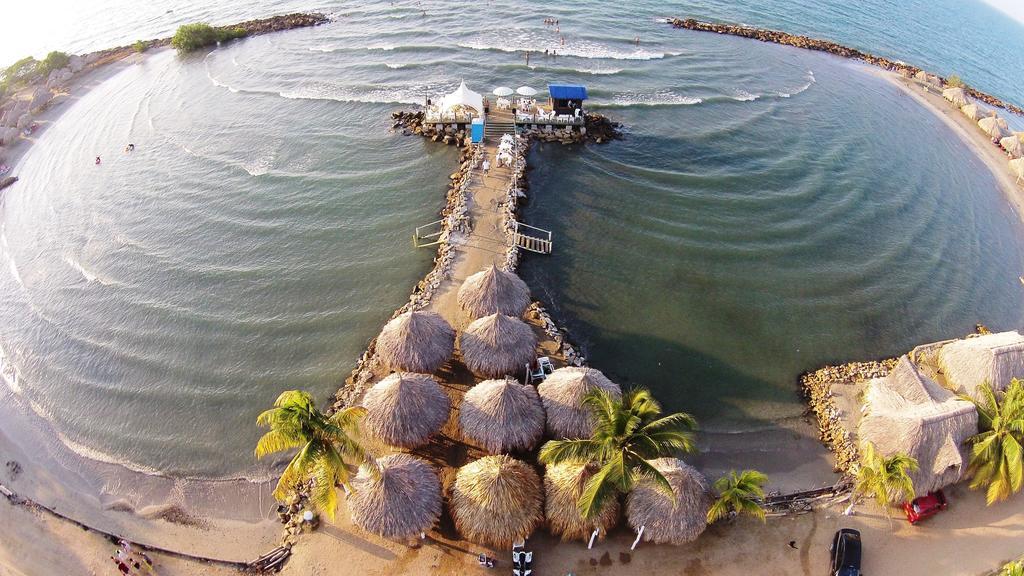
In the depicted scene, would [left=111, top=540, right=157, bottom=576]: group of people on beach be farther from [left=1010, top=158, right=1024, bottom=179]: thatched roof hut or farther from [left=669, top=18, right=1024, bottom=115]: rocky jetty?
[left=669, top=18, right=1024, bottom=115]: rocky jetty

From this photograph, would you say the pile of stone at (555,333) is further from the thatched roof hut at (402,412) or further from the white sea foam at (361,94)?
the white sea foam at (361,94)

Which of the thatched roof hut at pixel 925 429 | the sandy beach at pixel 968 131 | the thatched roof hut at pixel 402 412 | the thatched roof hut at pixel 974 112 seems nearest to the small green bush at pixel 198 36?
the thatched roof hut at pixel 402 412

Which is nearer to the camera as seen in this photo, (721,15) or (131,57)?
(131,57)

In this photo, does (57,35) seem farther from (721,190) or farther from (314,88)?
(721,190)

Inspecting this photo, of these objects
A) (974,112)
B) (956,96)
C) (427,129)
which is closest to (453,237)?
(427,129)

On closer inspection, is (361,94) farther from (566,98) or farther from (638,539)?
(638,539)

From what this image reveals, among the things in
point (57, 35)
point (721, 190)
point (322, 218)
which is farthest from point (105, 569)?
point (57, 35)
